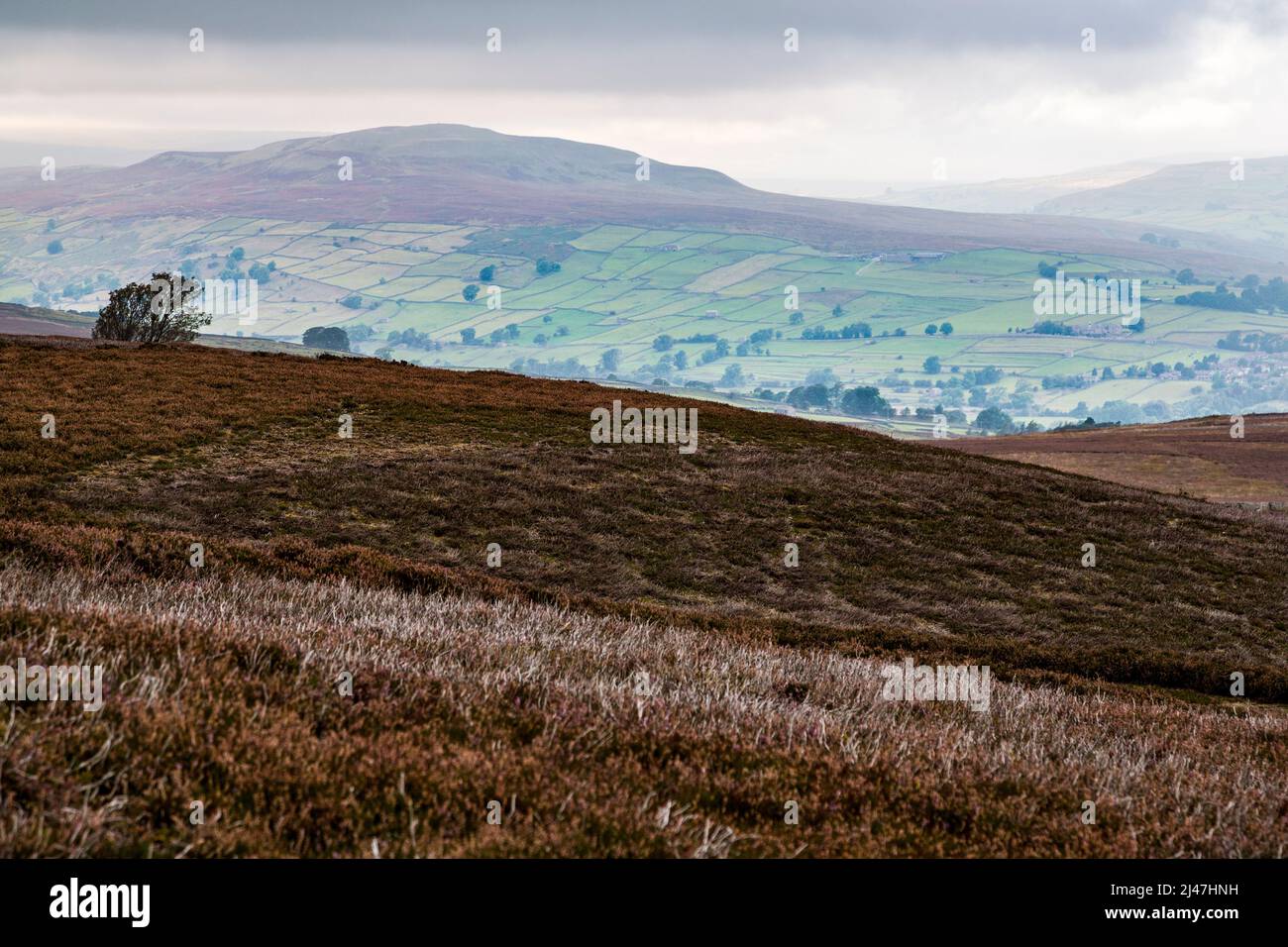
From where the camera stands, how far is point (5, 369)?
41156mm

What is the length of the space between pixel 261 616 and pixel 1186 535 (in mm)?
34306

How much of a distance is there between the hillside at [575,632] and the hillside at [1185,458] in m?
31.9

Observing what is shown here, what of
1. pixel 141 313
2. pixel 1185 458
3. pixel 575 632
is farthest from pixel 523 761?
pixel 1185 458

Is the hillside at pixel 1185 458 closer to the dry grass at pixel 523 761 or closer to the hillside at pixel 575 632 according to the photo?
the hillside at pixel 575 632

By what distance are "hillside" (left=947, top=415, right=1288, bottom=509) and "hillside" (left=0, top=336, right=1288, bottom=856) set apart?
31.9 m

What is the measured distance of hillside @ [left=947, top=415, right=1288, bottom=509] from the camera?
74.0m

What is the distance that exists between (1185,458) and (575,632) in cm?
8308

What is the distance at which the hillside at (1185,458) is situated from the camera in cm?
7400

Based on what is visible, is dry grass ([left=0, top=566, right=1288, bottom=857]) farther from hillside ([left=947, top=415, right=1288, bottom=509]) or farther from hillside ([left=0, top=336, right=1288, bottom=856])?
hillside ([left=947, top=415, right=1288, bottom=509])

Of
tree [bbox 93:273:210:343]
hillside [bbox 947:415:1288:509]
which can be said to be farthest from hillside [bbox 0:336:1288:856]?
hillside [bbox 947:415:1288:509]

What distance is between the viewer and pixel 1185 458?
8669cm

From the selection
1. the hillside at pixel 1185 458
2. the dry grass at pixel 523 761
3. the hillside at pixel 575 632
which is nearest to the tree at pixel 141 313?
the hillside at pixel 575 632
